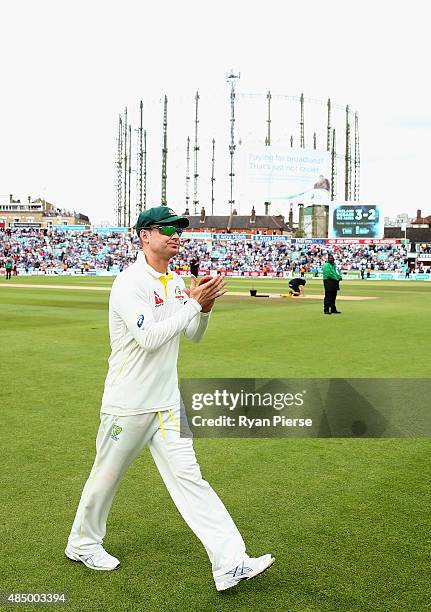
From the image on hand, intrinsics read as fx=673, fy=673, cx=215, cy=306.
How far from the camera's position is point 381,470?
19.3 feet

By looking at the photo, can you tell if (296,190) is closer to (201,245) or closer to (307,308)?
(201,245)

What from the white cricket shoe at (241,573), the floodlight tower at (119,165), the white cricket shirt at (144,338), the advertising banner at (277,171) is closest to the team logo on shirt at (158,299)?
the white cricket shirt at (144,338)

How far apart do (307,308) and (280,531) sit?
19.3 m

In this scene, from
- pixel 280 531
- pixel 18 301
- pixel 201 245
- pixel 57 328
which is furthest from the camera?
pixel 201 245

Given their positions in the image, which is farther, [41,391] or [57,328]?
[57,328]

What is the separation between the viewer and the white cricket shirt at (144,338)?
370 cm

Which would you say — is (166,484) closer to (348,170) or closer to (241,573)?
(241,573)

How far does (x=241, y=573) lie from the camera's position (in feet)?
12.0

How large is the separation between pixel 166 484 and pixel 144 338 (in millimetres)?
873

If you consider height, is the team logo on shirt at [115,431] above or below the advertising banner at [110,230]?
below

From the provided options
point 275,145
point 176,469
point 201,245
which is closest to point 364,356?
point 176,469

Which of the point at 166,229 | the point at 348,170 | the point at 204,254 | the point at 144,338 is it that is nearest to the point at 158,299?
the point at 144,338

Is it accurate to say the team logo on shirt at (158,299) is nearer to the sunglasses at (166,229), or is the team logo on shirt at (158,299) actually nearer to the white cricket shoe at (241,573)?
the sunglasses at (166,229)

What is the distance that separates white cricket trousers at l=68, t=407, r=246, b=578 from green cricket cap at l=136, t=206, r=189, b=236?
1.08 m
